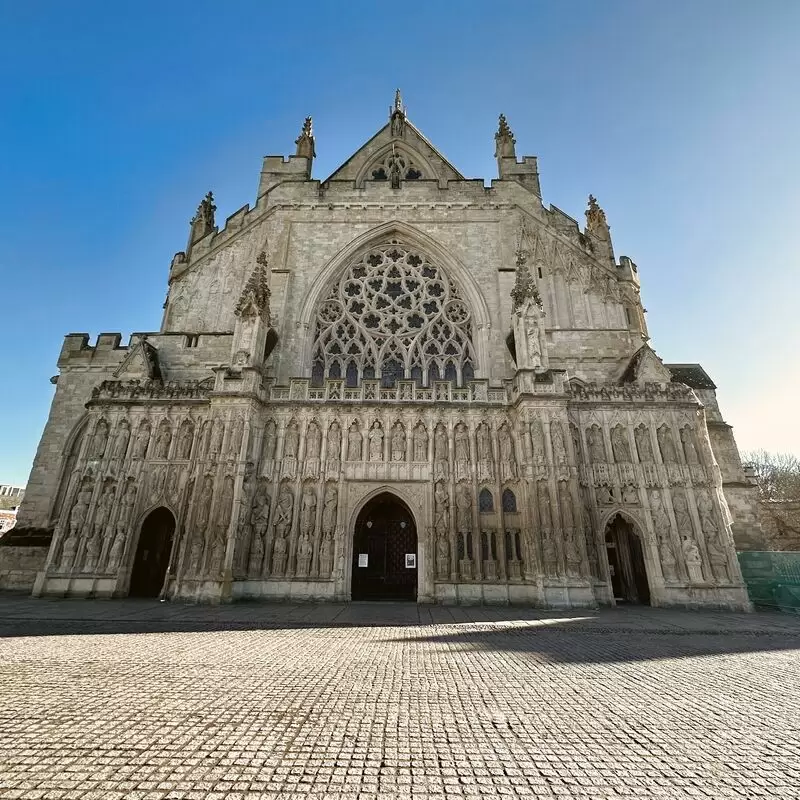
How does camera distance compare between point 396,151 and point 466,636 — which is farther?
point 396,151

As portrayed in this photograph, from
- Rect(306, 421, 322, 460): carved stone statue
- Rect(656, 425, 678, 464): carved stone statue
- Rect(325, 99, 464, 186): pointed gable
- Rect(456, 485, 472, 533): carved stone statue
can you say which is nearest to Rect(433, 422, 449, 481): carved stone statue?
Rect(456, 485, 472, 533): carved stone statue

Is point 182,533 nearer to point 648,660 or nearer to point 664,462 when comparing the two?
point 648,660

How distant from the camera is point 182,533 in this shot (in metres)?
13.2

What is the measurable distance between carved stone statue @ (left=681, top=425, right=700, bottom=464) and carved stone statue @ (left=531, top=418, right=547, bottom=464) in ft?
17.0

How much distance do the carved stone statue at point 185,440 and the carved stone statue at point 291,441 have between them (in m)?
3.39

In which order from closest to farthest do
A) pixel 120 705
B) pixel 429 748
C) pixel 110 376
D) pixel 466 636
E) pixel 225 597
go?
1. pixel 429 748
2. pixel 120 705
3. pixel 466 636
4. pixel 225 597
5. pixel 110 376

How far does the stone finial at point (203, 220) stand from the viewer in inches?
814

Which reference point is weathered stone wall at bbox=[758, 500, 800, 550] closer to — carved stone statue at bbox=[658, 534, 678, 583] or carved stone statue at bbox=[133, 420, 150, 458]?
carved stone statue at bbox=[658, 534, 678, 583]

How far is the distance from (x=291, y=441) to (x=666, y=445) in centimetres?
1271

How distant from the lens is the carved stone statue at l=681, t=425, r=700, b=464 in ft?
45.3

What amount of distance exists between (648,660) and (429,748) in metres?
4.69

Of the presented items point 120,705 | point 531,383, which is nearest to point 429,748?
point 120,705

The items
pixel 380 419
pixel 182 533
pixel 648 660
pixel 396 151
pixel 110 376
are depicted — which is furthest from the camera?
pixel 396 151

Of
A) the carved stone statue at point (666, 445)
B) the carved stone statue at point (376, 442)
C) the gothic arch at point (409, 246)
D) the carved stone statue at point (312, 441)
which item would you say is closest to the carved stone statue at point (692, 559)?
the carved stone statue at point (666, 445)
